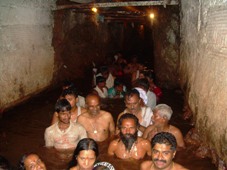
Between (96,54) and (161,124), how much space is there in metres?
13.2

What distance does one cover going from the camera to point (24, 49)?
368 inches

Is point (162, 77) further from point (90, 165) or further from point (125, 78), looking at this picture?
point (90, 165)

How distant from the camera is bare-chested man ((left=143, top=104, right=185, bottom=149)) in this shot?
511 cm

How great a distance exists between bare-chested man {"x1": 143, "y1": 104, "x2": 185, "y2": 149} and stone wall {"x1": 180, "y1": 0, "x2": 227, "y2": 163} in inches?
25.9

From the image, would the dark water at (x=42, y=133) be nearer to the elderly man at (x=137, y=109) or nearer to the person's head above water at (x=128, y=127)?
the person's head above water at (x=128, y=127)

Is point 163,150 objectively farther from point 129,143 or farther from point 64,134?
point 64,134

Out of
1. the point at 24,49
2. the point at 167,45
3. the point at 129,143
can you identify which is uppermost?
the point at 167,45

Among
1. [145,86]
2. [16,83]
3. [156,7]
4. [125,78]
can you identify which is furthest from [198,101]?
[125,78]

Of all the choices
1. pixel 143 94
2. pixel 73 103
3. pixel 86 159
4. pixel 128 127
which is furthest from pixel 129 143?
pixel 143 94

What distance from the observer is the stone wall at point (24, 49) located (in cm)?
819

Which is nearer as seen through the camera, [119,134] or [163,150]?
[163,150]

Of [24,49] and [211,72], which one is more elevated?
[24,49]

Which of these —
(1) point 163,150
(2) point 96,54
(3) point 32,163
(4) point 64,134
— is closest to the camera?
(1) point 163,150

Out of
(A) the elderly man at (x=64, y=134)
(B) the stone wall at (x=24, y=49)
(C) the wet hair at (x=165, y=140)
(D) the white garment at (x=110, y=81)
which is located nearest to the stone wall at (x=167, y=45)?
(D) the white garment at (x=110, y=81)
